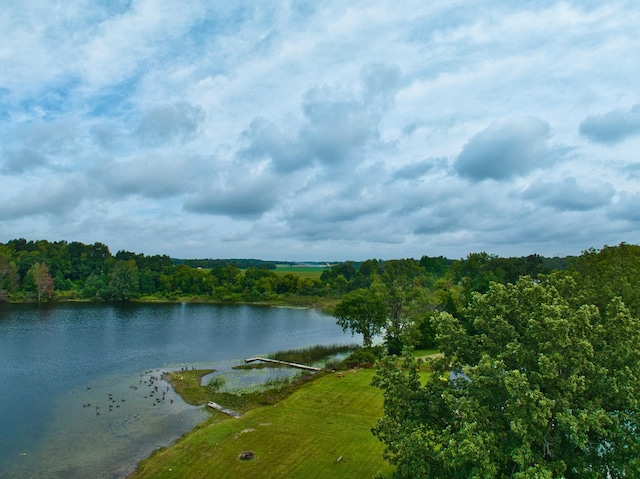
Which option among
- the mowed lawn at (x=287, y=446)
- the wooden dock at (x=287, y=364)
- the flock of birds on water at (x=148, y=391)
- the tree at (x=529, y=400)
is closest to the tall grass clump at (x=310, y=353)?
the wooden dock at (x=287, y=364)

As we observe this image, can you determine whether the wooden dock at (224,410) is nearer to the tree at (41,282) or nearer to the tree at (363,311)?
the tree at (363,311)

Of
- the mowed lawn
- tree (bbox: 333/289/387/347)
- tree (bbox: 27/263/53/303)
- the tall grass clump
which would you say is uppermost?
tree (bbox: 27/263/53/303)

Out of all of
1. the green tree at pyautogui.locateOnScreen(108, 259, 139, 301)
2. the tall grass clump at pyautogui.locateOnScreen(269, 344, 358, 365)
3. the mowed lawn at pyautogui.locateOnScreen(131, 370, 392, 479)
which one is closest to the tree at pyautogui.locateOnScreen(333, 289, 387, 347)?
the tall grass clump at pyautogui.locateOnScreen(269, 344, 358, 365)

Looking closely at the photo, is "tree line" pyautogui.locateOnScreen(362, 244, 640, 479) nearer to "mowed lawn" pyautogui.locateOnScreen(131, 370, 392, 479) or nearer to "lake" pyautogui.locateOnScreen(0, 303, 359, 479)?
"mowed lawn" pyautogui.locateOnScreen(131, 370, 392, 479)

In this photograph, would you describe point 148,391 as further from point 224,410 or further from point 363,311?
point 363,311

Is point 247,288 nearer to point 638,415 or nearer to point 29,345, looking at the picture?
point 29,345

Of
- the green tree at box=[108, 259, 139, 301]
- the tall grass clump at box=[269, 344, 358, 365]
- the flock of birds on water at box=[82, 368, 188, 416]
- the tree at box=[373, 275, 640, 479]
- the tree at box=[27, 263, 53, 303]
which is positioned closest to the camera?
the tree at box=[373, 275, 640, 479]

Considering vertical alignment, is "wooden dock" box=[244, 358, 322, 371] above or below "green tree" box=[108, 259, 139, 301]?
below
